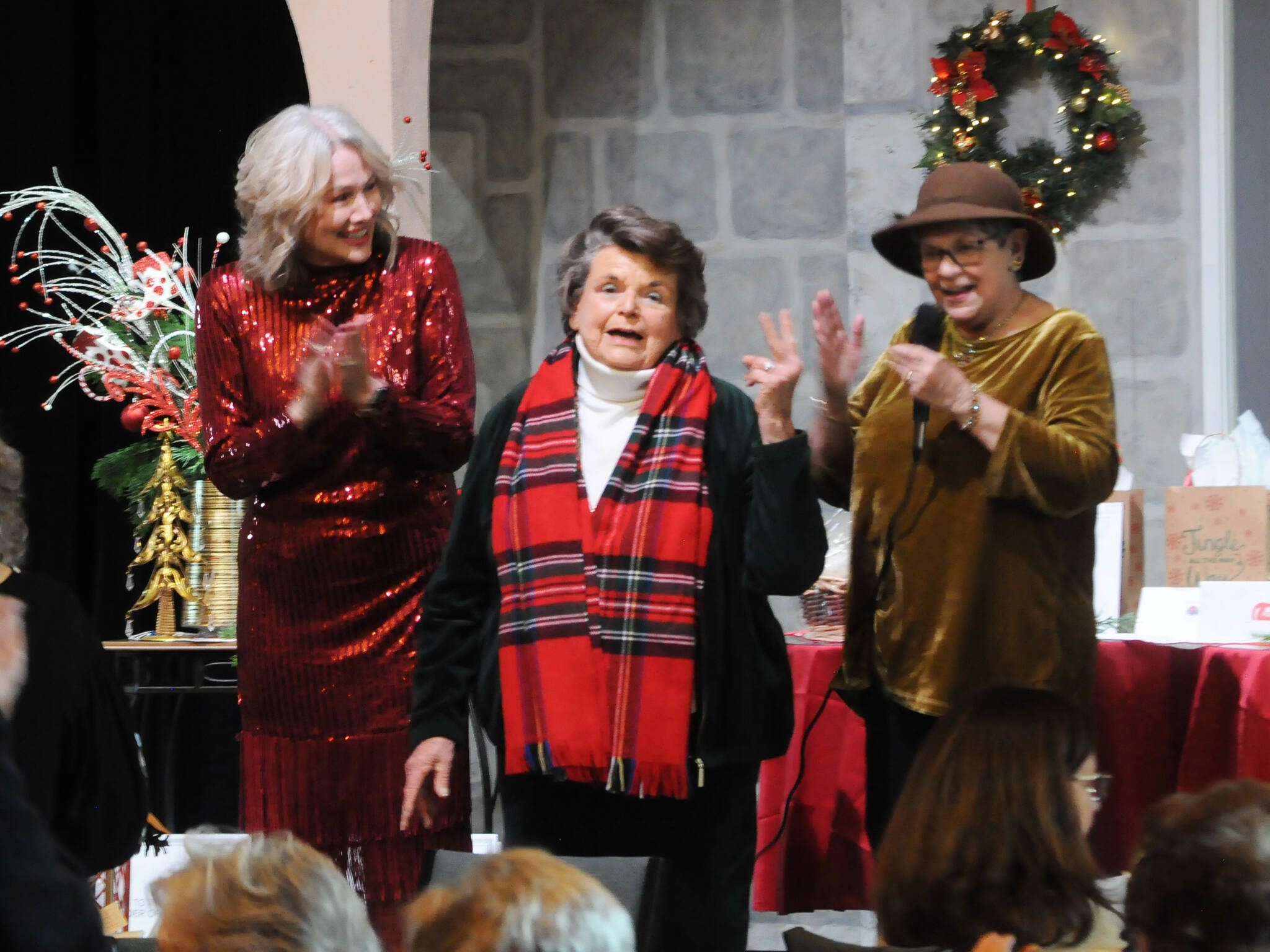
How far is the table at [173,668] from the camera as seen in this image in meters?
3.43

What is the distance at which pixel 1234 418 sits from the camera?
453 centimetres

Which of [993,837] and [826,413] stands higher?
[826,413]

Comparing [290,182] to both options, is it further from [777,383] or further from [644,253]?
[777,383]

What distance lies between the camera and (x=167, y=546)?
141 inches

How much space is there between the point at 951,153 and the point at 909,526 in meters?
2.24

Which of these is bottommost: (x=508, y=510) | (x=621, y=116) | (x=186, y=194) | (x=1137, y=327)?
(x=508, y=510)

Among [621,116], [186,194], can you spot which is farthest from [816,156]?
[186,194]

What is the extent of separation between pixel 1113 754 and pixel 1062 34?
229 centimetres

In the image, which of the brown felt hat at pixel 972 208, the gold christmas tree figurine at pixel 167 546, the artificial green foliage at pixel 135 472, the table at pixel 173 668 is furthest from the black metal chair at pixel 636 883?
the artificial green foliage at pixel 135 472

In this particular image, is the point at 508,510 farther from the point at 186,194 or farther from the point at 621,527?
the point at 186,194

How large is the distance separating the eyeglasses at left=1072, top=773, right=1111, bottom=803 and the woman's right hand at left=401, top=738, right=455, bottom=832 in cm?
96

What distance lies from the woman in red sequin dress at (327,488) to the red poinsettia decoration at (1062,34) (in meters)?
2.40

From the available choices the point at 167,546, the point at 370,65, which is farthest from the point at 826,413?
the point at 167,546

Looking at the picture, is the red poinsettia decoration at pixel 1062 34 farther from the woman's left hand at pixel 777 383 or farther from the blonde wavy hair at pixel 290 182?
the woman's left hand at pixel 777 383
